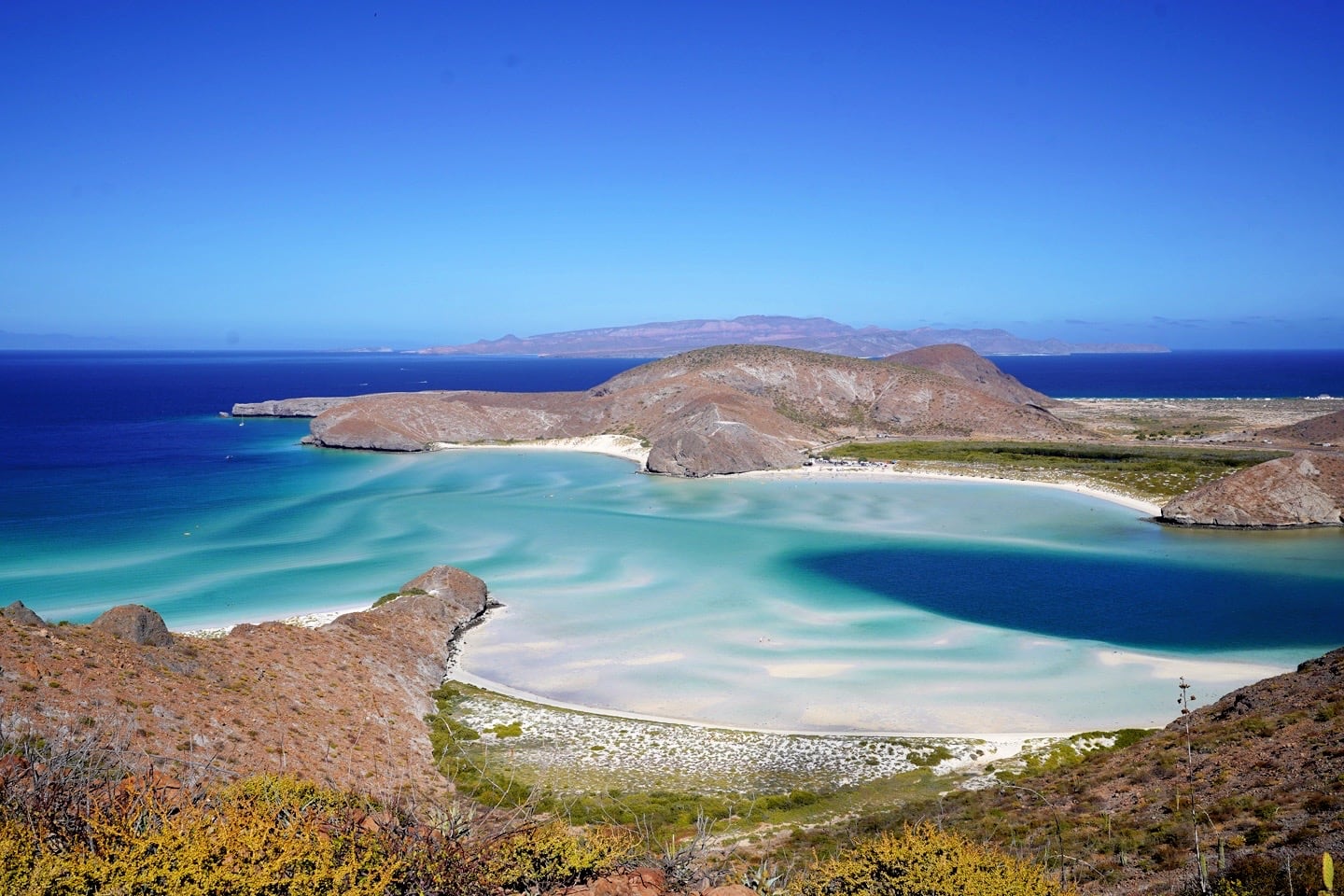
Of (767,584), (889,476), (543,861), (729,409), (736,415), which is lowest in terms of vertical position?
(767,584)

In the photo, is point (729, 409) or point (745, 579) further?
point (729, 409)

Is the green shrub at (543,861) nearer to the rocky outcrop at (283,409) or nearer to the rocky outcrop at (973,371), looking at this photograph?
the rocky outcrop at (283,409)

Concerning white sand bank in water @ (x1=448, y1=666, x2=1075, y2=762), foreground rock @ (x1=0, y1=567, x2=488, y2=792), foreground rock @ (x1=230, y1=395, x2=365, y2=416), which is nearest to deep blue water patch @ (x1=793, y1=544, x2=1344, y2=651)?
white sand bank in water @ (x1=448, y1=666, x2=1075, y2=762)

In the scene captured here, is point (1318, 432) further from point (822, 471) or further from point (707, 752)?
point (707, 752)

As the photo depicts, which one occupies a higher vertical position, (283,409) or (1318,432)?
(283,409)

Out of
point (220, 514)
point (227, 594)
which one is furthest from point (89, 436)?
point (227, 594)

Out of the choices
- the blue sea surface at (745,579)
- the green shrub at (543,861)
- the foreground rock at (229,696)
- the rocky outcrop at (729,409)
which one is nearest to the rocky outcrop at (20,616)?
the foreground rock at (229,696)

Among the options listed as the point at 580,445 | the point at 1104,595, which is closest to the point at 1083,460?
the point at 1104,595
